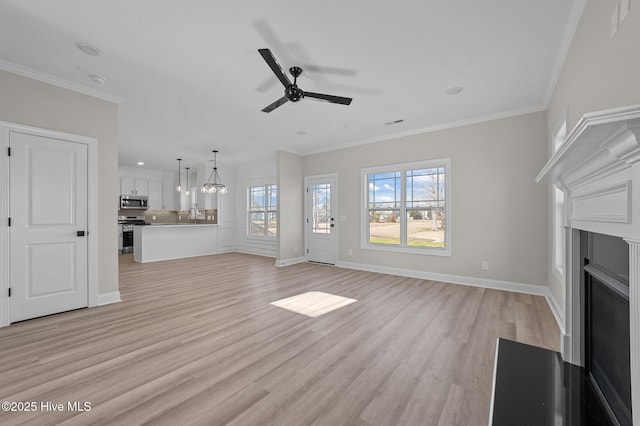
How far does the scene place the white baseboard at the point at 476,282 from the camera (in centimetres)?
331

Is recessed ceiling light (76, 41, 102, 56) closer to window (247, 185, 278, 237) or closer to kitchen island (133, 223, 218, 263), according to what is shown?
kitchen island (133, 223, 218, 263)

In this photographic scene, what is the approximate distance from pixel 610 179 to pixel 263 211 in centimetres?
731

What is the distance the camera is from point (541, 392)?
4.90 ft

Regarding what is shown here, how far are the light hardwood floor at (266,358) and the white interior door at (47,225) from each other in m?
0.28

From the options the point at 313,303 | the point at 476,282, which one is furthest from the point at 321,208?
the point at 476,282

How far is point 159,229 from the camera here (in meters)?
6.69

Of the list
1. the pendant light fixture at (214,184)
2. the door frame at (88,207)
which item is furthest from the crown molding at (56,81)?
the pendant light fixture at (214,184)

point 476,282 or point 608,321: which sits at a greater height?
point 608,321

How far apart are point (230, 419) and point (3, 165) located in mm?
3451

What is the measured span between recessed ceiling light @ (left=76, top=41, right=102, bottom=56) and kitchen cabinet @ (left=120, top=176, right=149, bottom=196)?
6974 millimetres

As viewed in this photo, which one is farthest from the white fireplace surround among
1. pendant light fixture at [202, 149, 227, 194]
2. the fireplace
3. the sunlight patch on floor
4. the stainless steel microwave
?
the stainless steel microwave

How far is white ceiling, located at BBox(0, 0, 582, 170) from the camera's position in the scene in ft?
6.64

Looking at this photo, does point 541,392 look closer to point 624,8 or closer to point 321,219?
point 624,8

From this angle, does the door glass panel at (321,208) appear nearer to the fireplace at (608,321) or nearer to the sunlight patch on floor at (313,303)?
the sunlight patch on floor at (313,303)
